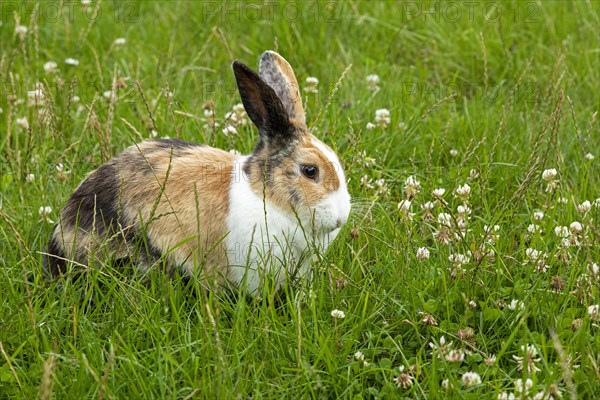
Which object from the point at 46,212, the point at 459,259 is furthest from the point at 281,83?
the point at 46,212

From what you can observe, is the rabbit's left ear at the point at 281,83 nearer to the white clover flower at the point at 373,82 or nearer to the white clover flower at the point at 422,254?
the white clover flower at the point at 422,254

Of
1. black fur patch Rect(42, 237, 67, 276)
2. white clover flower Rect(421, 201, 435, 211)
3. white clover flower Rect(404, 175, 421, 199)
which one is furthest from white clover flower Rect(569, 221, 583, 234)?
black fur patch Rect(42, 237, 67, 276)

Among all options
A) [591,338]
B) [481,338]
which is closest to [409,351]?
[481,338]

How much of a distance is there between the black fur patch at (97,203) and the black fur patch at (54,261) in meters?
0.13

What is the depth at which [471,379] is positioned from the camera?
12.3 feet

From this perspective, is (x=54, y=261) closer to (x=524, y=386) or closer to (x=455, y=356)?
(x=455, y=356)

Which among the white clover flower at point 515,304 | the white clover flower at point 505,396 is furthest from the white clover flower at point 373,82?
the white clover flower at point 505,396

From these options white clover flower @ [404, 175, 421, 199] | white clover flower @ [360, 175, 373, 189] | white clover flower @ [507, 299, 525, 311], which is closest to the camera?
white clover flower @ [507, 299, 525, 311]

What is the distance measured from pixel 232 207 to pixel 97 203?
0.71 m

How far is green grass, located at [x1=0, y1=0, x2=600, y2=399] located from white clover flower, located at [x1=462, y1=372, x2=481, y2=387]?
0.13 ft

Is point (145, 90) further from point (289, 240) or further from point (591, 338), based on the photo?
point (591, 338)

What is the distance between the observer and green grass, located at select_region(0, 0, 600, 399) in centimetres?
395

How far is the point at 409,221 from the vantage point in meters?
5.02

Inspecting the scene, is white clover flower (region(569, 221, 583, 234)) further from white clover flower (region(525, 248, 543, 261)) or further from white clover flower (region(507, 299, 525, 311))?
white clover flower (region(507, 299, 525, 311))
